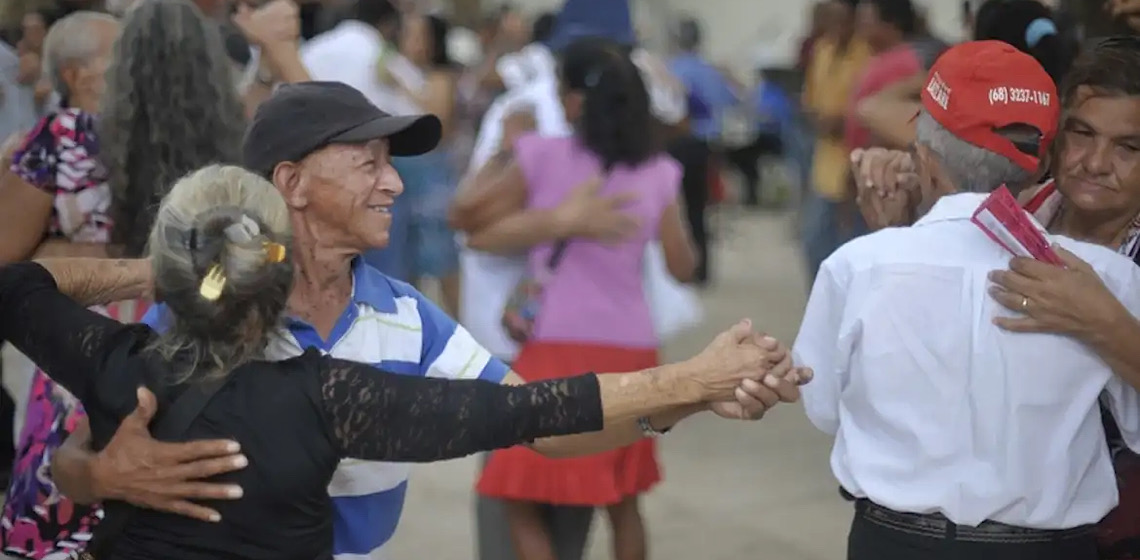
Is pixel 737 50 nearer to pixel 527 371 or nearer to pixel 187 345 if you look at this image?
pixel 527 371

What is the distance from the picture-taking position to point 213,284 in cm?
204

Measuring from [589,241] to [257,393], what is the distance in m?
2.04

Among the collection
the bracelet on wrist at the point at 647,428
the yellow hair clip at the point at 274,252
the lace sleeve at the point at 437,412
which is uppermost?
the yellow hair clip at the point at 274,252

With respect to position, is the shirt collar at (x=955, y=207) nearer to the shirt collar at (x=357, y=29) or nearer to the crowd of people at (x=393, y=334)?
the crowd of people at (x=393, y=334)

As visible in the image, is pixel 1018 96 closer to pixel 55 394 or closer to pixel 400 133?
pixel 400 133

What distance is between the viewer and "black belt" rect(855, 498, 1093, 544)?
7.77ft

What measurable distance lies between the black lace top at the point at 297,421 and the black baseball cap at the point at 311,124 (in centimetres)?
46

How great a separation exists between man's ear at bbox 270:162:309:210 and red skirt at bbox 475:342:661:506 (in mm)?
1504

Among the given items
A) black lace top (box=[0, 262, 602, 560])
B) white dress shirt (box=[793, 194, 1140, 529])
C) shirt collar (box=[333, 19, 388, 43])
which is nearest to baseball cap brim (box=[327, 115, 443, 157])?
black lace top (box=[0, 262, 602, 560])

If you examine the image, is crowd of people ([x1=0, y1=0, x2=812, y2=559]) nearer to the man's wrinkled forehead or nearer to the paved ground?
the man's wrinkled forehead

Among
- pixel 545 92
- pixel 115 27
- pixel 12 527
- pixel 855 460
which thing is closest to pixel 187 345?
pixel 855 460

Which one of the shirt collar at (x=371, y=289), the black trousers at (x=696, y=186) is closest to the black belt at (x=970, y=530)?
the shirt collar at (x=371, y=289)

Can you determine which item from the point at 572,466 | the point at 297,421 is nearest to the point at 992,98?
the point at 297,421

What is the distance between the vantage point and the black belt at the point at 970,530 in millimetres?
Result: 2369
